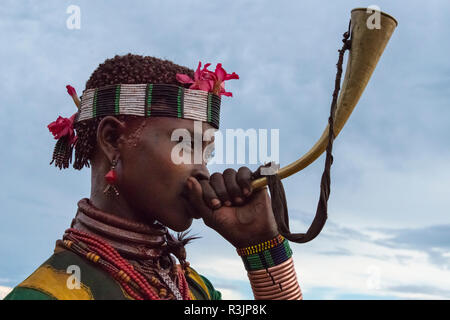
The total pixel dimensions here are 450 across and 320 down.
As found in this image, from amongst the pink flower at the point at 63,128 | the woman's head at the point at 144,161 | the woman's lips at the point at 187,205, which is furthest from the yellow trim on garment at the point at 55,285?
the pink flower at the point at 63,128

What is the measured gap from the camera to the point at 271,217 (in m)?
4.78

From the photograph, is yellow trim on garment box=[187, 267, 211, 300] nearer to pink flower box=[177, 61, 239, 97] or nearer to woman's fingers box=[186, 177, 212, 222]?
woman's fingers box=[186, 177, 212, 222]

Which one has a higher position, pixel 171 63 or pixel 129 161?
pixel 171 63

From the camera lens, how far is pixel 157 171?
464 cm

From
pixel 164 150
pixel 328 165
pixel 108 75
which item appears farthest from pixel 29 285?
pixel 328 165

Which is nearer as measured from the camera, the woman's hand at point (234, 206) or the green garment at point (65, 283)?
the green garment at point (65, 283)

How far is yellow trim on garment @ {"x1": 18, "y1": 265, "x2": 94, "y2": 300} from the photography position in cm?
434

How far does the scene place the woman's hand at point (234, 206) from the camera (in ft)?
15.4

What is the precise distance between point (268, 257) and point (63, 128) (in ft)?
6.58

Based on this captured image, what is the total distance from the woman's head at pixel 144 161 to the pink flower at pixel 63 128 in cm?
37

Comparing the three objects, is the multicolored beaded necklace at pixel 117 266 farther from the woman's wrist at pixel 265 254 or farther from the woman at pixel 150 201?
the woman's wrist at pixel 265 254

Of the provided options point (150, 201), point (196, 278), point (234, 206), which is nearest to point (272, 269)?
point (234, 206)

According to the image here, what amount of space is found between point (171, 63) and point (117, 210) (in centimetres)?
125
